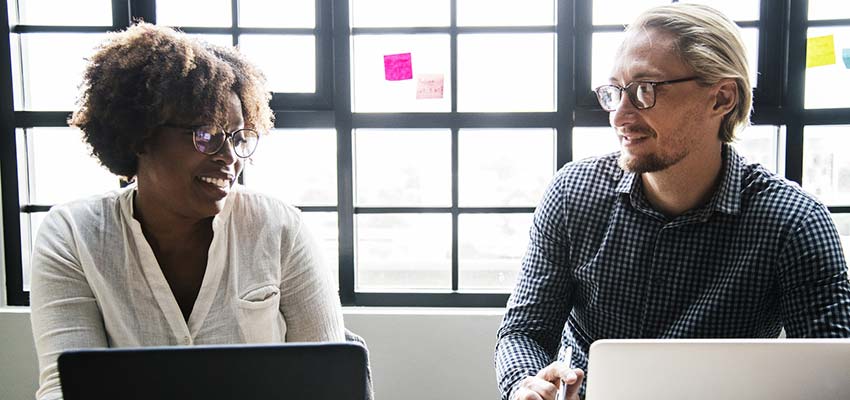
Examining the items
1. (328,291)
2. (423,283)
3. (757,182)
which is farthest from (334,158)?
(757,182)

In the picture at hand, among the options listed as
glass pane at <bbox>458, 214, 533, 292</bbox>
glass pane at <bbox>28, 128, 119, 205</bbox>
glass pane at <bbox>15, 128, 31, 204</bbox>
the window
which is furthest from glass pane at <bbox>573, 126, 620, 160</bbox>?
glass pane at <bbox>15, 128, 31, 204</bbox>

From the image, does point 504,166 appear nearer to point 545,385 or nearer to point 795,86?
point 795,86

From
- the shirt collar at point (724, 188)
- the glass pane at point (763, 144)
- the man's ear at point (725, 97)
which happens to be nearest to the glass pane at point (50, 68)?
the shirt collar at point (724, 188)

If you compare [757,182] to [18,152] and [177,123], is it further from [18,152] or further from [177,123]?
[18,152]

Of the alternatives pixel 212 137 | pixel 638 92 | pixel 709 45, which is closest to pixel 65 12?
pixel 212 137

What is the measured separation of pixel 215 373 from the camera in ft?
1.85

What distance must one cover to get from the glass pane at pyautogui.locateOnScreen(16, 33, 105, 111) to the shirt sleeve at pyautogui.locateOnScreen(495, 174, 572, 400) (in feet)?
6.10

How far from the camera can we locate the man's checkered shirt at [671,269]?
1.11m

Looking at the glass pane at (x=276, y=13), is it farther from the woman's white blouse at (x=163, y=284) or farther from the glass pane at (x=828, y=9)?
the glass pane at (x=828, y=9)

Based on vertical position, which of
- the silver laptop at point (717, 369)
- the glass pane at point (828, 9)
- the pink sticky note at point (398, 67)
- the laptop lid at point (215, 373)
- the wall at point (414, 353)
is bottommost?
the wall at point (414, 353)

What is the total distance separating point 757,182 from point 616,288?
1.19 feet

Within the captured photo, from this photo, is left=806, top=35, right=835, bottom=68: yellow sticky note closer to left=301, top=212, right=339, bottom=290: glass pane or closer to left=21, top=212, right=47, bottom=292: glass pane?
left=301, top=212, right=339, bottom=290: glass pane

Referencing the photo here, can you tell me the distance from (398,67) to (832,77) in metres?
1.55

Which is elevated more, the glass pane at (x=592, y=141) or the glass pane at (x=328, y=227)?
the glass pane at (x=592, y=141)
